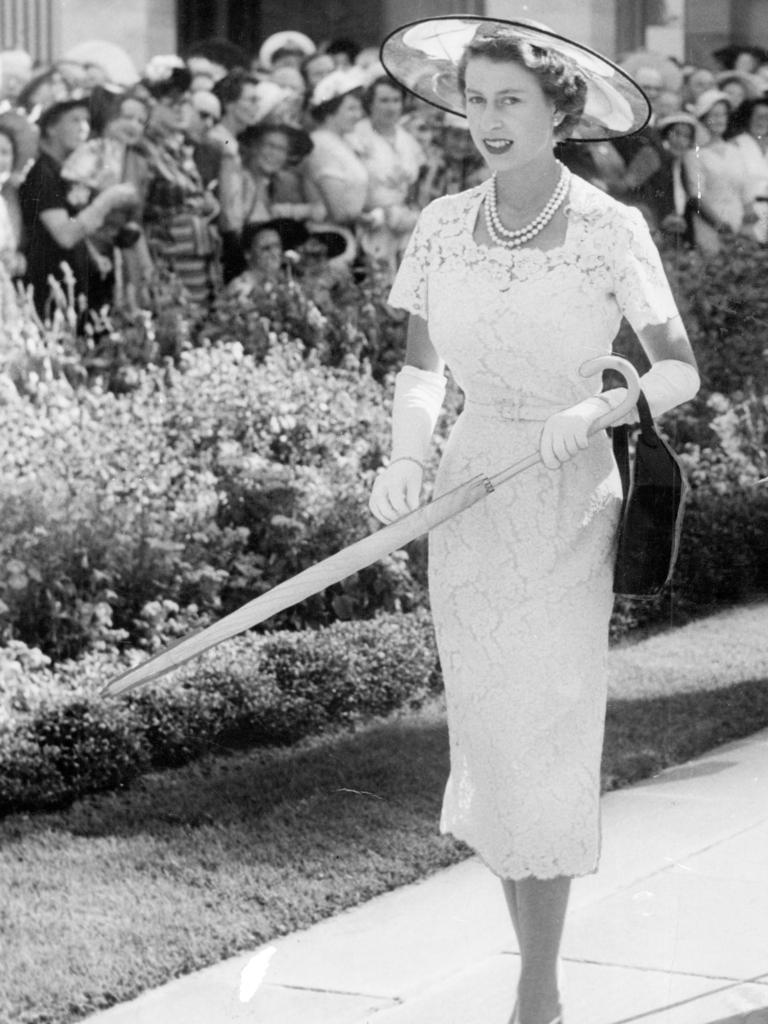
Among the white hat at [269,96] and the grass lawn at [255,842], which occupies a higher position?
the white hat at [269,96]

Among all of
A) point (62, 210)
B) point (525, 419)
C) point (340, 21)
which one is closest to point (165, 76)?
point (62, 210)

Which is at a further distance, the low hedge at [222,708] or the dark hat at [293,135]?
the dark hat at [293,135]

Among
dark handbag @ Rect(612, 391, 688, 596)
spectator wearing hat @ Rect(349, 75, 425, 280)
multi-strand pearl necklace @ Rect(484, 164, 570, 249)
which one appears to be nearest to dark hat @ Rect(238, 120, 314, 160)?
spectator wearing hat @ Rect(349, 75, 425, 280)

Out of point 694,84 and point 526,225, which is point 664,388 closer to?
point 526,225

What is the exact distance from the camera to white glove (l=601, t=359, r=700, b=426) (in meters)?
2.87

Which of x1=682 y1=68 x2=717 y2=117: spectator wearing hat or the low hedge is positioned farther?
the low hedge

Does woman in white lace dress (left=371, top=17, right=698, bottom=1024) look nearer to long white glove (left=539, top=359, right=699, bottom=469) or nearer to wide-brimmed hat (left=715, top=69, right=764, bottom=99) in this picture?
long white glove (left=539, top=359, right=699, bottom=469)

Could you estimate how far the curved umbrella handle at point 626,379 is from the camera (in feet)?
9.24

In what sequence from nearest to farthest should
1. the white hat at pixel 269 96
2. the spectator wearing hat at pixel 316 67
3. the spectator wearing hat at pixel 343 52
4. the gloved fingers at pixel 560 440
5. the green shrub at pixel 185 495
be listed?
1. the gloved fingers at pixel 560 440
2. the green shrub at pixel 185 495
3. the spectator wearing hat at pixel 343 52
4. the spectator wearing hat at pixel 316 67
5. the white hat at pixel 269 96

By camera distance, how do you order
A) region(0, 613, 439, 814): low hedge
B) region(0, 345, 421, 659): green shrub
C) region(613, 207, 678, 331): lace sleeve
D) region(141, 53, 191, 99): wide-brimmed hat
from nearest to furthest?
region(613, 207, 678, 331): lace sleeve, region(0, 613, 439, 814): low hedge, region(0, 345, 421, 659): green shrub, region(141, 53, 191, 99): wide-brimmed hat

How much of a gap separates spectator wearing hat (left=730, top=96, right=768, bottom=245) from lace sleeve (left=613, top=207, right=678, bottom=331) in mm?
798

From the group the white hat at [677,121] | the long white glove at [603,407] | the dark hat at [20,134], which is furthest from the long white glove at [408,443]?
the dark hat at [20,134]

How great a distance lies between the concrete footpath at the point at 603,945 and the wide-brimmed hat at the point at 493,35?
134 centimetres

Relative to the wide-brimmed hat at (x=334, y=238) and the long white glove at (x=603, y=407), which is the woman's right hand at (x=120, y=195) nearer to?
the wide-brimmed hat at (x=334, y=238)
